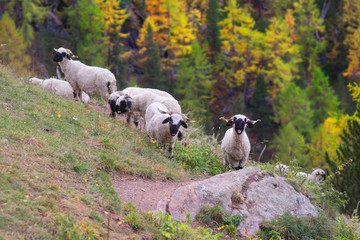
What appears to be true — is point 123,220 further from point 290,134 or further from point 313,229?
point 290,134

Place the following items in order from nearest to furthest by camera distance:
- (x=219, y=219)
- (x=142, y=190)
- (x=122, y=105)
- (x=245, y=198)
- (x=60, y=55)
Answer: (x=219, y=219), (x=142, y=190), (x=245, y=198), (x=122, y=105), (x=60, y=55)

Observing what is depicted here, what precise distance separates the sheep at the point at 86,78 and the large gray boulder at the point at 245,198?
662cm

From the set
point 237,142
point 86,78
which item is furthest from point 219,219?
point 86,78

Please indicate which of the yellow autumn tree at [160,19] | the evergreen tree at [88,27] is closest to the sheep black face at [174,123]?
the evergreen tree at [88,27]

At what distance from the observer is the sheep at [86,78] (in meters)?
14.1

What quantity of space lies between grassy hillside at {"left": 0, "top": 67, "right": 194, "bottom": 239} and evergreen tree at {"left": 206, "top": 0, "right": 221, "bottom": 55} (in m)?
39.7

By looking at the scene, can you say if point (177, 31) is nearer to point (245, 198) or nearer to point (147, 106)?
point (147, 106)

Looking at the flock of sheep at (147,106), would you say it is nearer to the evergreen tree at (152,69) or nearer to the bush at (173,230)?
the bush at (173,230)

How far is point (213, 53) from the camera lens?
171 ft

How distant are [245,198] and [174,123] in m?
3.33

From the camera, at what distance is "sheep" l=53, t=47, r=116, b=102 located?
14.1 meters

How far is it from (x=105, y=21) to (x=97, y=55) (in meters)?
5.42

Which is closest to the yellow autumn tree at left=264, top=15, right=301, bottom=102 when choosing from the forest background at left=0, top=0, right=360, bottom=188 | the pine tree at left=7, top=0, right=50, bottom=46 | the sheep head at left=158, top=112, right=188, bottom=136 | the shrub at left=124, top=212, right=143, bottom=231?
the forest background at left=0, top=0, right=360, bottom=188

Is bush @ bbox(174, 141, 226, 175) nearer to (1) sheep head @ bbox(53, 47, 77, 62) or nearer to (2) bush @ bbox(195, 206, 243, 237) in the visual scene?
(2) bush @ bbox(195, 206, 243, 237)
